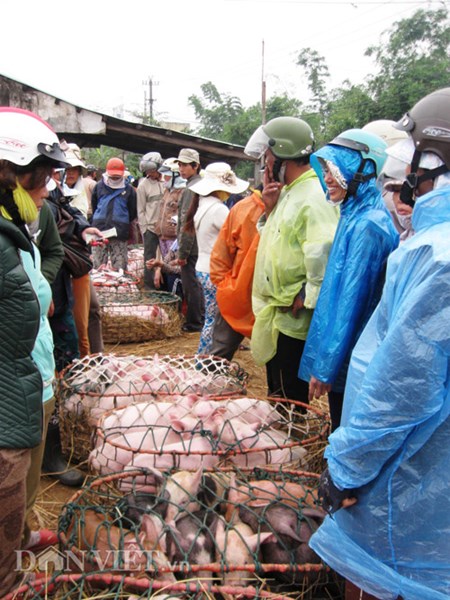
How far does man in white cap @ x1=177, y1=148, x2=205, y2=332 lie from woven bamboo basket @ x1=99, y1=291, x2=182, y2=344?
0.86 feet

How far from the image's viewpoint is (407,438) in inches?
59.5

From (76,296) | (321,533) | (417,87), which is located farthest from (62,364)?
(417,87)

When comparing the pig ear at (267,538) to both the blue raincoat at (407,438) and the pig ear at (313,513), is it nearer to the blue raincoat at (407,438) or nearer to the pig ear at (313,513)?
the pig ear at (313,513)

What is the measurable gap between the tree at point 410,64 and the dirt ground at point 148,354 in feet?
85.0

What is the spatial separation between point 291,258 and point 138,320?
12.8ft

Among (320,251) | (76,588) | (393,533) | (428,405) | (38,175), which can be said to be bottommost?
(76,588)

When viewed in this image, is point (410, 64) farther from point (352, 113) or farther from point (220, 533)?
point (220, 533)

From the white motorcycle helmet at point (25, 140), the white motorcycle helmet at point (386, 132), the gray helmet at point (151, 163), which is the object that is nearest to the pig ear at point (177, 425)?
the white motorcycle helmet at point (25, 140)

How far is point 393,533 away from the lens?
1.55 meters

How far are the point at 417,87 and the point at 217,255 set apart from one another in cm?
2956

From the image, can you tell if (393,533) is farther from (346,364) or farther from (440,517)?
(346,364)

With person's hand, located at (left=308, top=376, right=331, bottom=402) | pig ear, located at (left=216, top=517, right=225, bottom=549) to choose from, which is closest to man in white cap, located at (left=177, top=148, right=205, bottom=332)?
person's hand, located at (left=308, top=376, right=331, bottom=402)

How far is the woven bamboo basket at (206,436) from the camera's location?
2877 mm

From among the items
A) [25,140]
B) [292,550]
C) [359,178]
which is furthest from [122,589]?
[359,178]
